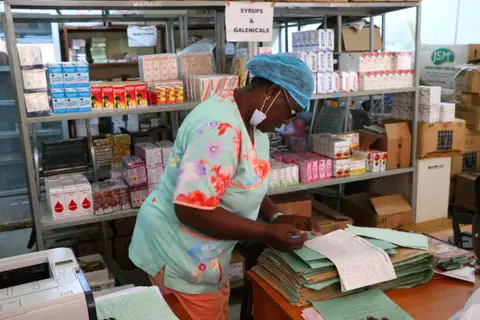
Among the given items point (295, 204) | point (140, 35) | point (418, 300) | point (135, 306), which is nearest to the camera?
point (135, 306)

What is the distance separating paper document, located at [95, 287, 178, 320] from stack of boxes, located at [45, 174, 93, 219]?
1.26 metres

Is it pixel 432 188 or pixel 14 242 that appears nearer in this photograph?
pixel 432 188

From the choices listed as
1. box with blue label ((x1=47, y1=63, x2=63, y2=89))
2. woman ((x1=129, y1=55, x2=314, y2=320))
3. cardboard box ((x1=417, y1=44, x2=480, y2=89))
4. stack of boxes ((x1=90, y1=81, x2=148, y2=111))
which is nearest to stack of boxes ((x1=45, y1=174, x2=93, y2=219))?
stack of boxes ((x1=90, y1=81, x2=148, y2=111))

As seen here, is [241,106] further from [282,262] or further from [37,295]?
[37,295]

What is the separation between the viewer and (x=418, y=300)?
1.68m

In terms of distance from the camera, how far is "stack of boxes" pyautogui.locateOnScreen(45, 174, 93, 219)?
265 centimetres

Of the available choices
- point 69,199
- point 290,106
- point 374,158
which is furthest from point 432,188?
point 69,199

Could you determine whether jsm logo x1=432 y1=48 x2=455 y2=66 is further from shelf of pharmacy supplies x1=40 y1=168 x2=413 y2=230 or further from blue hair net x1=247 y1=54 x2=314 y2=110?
blue hair net x1=247 y1=54 x2=314 y2=110

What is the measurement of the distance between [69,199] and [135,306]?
1391mm

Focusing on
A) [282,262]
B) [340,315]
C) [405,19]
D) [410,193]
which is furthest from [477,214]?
[405,19]

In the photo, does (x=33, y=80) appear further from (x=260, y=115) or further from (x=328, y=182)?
(x=328, y=182)

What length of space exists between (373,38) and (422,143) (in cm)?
124

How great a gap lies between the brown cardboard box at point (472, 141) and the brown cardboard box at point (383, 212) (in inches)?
48.5

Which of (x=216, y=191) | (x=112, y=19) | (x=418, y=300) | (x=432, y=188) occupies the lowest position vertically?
(x=432, y=188)
